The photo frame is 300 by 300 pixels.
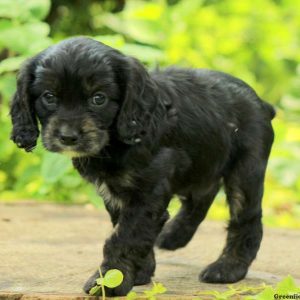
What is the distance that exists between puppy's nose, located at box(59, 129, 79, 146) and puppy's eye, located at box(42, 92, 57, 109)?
0.75ft

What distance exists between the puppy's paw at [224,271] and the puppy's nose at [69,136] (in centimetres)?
144

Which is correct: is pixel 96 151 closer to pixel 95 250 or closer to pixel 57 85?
pixel 57 85

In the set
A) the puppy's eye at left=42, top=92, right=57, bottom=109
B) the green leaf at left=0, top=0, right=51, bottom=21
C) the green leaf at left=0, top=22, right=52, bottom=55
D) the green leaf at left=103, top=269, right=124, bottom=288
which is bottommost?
the green leaf at left=103, top=269, right=124, bottom=288

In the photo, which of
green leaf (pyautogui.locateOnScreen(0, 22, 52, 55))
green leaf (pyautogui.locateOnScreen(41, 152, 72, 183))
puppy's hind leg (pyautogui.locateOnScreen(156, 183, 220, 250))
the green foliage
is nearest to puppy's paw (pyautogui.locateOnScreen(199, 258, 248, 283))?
the green foliage

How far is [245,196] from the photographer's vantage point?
19.3 ft

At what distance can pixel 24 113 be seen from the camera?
5.21 meters

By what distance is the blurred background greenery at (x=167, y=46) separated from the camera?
324 inches

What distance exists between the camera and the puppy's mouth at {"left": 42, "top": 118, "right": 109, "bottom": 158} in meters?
4.69

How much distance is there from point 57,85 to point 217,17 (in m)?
8.21

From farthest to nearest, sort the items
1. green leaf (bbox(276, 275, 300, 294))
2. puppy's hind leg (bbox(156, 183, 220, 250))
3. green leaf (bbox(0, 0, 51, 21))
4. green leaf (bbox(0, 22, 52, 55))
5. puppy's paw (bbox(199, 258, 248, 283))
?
green leaf (bbox(0, 0, 51, 21)) → green leaf (bbox(0, 22, 52, 55)) → puppy's hind leg (bbox(156, 183, 220, 250)) → puppy's paw (bbox(199, 258, 248, 283)) → green leaf (bbox(276, 275, 300, 294))

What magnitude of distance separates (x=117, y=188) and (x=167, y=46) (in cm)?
614

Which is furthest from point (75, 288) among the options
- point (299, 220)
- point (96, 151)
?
point (299, 220)

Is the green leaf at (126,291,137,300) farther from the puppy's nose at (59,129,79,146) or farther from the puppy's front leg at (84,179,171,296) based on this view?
the puppy's nose at (59,129,79,146)

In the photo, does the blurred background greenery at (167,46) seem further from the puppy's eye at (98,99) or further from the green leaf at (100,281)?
the green leaf at (100,281)
